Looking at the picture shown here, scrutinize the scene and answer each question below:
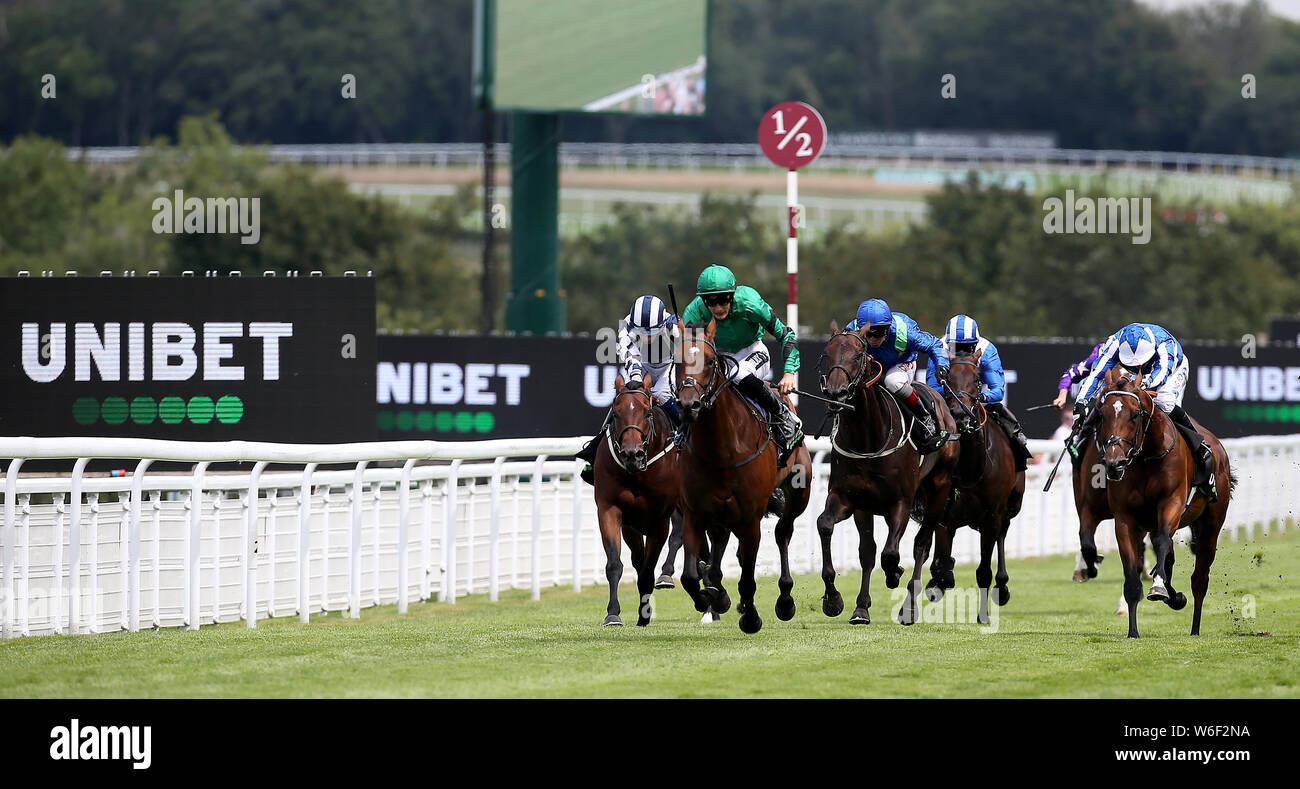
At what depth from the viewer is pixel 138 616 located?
35.8 ft

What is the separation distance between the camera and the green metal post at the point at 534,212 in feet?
81.8

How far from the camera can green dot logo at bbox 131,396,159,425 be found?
1378cm

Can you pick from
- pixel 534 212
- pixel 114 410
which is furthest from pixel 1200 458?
pixel 534 212

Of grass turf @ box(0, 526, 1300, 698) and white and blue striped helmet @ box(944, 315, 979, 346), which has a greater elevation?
white and blue striped helmet @ box(944, 315, 979, 346)

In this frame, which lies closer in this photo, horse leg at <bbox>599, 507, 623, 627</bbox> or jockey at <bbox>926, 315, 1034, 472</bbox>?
horse leg at <bbox>599, 507, 623, 627</bbox>

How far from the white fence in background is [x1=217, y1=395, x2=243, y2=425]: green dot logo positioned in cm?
63

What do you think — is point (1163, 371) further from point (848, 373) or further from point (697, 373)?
point (697, 373)

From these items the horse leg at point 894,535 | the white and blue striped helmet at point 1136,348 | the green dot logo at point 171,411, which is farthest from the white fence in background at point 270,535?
the white and blue striped helmet at point 1136,348

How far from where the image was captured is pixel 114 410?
13.7 meters

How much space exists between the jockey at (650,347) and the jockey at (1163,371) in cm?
257

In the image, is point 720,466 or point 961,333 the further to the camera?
point 961,333

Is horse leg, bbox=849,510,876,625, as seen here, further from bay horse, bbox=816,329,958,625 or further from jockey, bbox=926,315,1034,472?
jockey, bbox=926,315,1034,472

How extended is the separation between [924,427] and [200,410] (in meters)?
4.78

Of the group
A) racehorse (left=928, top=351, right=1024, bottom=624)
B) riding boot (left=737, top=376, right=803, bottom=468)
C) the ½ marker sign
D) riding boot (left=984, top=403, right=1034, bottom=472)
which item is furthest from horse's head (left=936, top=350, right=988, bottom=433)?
the ½ marker sign
